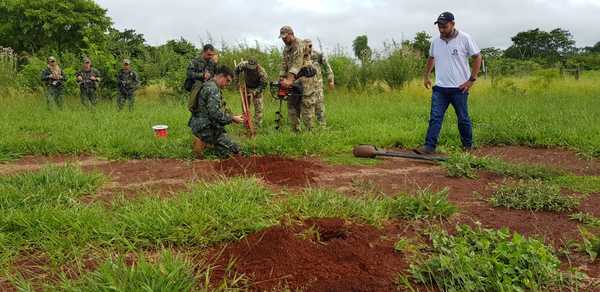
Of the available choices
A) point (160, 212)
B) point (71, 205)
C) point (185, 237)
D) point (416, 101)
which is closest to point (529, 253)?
point (185, 237)

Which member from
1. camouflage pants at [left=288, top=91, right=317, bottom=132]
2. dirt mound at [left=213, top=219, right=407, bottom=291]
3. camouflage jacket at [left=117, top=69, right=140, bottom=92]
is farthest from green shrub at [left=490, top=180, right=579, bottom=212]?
camouflage jacket at [left=117, top=69, right=140, bottom=92]

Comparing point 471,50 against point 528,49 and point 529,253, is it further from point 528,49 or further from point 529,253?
point 528,49

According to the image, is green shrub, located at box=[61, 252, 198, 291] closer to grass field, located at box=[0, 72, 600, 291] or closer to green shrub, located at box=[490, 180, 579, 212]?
grass field, located at box=[0, 72, 600, 291]

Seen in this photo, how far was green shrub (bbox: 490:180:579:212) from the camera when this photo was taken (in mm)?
3756

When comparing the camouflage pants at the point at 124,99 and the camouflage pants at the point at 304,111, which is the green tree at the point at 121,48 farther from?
the camouflage pants at the point at 304,111

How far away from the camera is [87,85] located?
1268 cm

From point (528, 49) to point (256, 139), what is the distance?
147 ft

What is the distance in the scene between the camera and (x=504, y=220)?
353 centimetres

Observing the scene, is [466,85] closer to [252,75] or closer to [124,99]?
[252,75]

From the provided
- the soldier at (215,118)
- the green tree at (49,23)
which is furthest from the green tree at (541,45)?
the soldier at (215,118)

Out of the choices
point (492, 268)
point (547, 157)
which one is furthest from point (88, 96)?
point (492, 268)

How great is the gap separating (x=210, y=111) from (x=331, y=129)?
107 inches

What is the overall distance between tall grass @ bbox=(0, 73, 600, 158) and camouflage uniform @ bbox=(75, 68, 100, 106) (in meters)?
0.51

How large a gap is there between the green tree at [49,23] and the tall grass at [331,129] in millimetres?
17535
